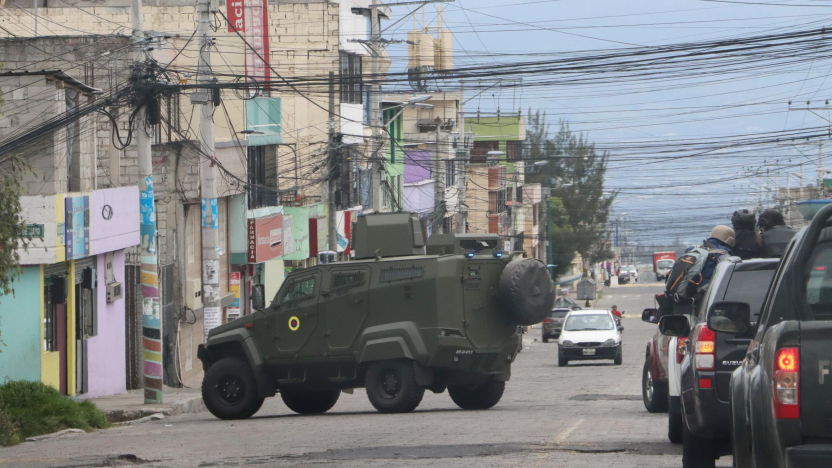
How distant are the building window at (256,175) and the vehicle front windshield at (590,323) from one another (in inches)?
414

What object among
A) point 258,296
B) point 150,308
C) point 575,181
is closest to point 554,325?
point 150,308

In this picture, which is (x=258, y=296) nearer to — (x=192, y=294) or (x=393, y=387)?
(x=393, y=387)

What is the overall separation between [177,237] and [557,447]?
18.9 m

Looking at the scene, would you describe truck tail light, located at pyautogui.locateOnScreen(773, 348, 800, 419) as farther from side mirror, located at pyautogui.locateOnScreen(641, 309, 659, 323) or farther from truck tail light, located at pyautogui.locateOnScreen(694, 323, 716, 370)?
side mirror, located at pyautogui.locateOnScreen(641, 309, 659, 323)

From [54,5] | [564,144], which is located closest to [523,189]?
[564,144]

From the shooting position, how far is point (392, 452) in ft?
37.8

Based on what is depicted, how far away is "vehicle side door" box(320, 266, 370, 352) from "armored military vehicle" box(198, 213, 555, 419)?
15 mm

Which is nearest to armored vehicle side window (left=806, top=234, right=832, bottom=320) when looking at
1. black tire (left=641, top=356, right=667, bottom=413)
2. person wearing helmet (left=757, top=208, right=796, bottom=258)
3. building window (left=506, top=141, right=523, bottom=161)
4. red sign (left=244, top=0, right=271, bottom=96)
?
person wearing helmet (left=757, top=208, right=796, bottom=258)

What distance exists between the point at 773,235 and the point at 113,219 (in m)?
15.0

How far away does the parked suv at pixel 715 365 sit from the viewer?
Answer: 8.52 m

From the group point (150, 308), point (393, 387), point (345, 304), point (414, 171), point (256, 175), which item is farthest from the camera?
point (414, 171)

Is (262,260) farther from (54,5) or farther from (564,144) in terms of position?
(564,144)

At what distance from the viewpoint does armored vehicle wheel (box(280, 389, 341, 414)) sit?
762 inches

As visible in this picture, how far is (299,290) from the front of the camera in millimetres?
18500
